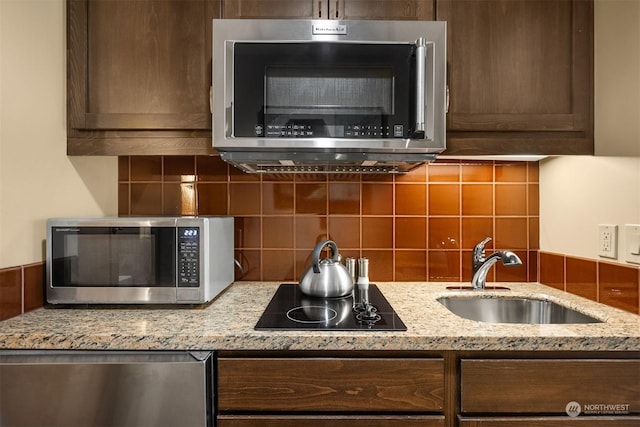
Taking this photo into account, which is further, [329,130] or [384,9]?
[384,9]

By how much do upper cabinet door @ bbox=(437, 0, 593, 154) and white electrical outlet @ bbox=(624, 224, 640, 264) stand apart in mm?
304

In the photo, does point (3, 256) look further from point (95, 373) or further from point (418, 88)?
point (418, 88)

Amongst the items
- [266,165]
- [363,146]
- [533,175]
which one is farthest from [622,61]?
[266,165]

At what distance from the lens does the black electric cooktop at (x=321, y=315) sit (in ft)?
3.43

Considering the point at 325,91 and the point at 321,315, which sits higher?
the point at 325,91

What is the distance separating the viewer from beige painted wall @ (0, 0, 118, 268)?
45.4 inches

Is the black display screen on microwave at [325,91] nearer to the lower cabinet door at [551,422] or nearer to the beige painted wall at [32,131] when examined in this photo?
the beige painted wall at [32,131]

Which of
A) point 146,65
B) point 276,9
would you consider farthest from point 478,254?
point 146,65

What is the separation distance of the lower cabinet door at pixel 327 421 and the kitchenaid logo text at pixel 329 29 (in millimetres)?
1097

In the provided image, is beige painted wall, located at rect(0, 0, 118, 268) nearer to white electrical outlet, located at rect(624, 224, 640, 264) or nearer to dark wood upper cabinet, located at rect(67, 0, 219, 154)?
dark wood upper cabinet, located at rect(67, 0, 219, 154)

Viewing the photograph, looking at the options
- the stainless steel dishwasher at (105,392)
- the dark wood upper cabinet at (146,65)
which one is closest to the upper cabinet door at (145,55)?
the dark wood upper cabinet at (146,65)

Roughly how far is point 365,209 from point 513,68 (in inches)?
29.5

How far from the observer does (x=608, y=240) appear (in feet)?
4.17

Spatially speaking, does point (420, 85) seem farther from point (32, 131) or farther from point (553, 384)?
point (32, 131)
